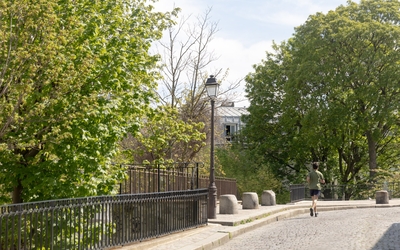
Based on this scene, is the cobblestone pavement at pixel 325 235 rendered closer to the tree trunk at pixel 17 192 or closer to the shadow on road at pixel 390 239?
the shadow on road at pixel 390 239

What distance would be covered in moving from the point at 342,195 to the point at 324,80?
779 centimetres

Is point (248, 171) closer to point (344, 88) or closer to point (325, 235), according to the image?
point (344, 88)

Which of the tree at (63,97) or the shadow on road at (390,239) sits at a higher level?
the tree at (63,97)

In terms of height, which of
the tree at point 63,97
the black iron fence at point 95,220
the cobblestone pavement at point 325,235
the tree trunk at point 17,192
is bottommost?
the cobblestone pavement at point 325,235

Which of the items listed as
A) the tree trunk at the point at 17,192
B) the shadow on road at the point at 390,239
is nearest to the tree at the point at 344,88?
the shadow on road at the point at 390,239

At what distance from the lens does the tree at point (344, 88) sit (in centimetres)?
3309

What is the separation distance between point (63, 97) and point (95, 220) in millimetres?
3025

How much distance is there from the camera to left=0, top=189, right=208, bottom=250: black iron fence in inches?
291

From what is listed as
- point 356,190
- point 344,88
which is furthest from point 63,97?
point 356,190

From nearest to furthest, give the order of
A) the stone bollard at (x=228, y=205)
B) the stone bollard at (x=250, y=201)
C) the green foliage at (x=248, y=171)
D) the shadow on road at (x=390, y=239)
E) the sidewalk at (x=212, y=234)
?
1. the sidewalk at (x=212, y=234)
2. the shadow on road at (x=390, y=239)
3. the stone bollard at (x=228, y=205)
4. the stone bollard at (x=250, y=201)
5. the green foliage at (x=248, y=171)

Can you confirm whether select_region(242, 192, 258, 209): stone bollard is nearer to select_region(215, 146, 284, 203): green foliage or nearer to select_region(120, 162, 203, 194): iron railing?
select_region(120, 162, 203, 194): iron railing

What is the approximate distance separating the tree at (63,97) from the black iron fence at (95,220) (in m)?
1.48

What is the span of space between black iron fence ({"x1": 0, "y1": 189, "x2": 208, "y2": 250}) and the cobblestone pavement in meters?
1.40

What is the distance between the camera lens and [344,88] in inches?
1362
